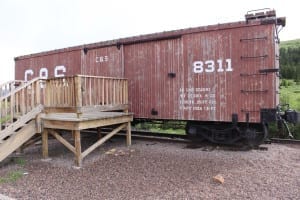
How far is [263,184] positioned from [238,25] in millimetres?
4172

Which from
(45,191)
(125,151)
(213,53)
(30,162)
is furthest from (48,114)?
(213,53)

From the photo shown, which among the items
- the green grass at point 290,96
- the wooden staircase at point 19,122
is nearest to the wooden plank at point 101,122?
the wooden staircase at point 19,122

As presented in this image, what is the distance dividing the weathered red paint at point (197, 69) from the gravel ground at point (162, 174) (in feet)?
4.02

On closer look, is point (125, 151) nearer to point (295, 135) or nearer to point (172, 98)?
point (172, 98)

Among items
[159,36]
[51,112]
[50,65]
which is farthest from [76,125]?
[50,65]

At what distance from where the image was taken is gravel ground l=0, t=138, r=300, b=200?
4477mm

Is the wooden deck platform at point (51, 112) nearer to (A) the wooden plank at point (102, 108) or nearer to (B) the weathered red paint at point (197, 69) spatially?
(A) the wooden plank at point (102, 108)

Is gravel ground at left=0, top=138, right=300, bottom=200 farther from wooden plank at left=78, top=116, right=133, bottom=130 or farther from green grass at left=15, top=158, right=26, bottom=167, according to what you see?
wooden plank at left=78, top=116, right=133, bottom=130

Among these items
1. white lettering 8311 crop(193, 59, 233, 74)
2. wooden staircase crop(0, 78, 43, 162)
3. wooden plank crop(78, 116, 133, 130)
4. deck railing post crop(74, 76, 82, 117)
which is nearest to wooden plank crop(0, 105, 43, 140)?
wooden staircase crop(0, 78, 43, 162)

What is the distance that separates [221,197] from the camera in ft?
13.8

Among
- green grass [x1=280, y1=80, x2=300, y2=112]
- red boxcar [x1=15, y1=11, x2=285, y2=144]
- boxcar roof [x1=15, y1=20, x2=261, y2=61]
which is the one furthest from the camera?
green grass [x1=280, y1=80, x2=300, y2=112]

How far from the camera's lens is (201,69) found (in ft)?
25.0

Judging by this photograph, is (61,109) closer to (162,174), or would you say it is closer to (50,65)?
(162,174)

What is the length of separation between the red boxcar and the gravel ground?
46.5 inches
